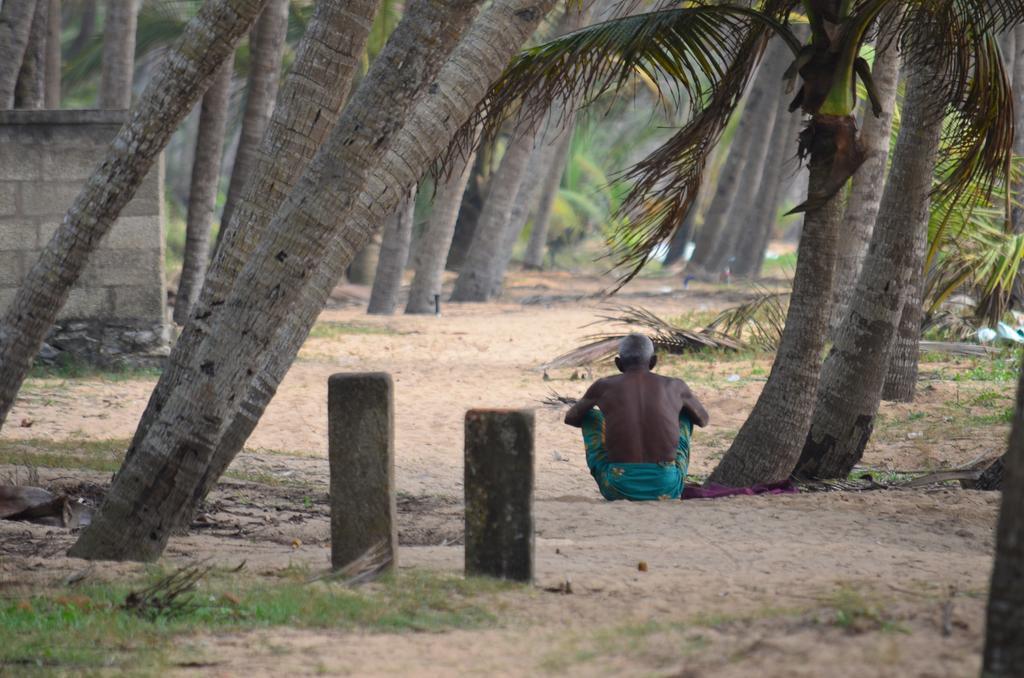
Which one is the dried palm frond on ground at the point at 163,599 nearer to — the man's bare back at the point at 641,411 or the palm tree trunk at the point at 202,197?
the man's bare back at the point at 641,411

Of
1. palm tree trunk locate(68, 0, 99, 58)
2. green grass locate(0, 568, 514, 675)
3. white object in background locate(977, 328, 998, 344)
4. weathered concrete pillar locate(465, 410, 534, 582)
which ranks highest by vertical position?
palm tree trunk locate(68, 0, 99, 58)

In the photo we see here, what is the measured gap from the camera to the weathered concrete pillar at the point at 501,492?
16.6ft

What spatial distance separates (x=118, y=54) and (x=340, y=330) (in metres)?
4.58

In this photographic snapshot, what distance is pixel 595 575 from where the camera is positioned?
5371 mm

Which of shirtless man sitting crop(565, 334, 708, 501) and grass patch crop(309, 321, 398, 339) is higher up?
grass patch crop(309, 321, 398, 339)

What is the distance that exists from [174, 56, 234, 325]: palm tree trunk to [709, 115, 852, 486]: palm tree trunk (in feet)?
26.7

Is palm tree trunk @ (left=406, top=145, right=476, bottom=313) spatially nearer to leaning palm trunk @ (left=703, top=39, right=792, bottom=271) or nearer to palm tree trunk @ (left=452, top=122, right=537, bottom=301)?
palm tree trunk @ (left=452, top=122, right=537, bottom=301)

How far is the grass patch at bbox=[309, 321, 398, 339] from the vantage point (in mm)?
16837

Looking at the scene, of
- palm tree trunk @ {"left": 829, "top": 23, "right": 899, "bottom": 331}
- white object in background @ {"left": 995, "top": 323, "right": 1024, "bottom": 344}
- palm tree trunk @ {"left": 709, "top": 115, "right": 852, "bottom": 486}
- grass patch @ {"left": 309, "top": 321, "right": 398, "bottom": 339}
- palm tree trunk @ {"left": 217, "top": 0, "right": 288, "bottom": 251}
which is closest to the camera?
palm tree trunk @ {"left": 709, "top": 115, "right": 852, "bottom": 486}

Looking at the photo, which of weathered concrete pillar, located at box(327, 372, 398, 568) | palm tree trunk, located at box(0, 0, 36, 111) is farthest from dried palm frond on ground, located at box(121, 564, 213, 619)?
palm tree trunk, located at box(0, 0, 36, 111)

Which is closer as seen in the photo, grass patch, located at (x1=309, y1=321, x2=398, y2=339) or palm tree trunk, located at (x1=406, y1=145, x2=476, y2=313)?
grass patch, located at (x1=309, y1=321, x2=398, y2=339)

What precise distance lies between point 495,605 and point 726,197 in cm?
2544

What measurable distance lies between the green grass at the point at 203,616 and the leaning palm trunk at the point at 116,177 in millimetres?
1975

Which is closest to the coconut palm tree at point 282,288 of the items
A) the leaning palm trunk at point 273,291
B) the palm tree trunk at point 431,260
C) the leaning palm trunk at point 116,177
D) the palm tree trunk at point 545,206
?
the leaning palm trunk at point 273,291
